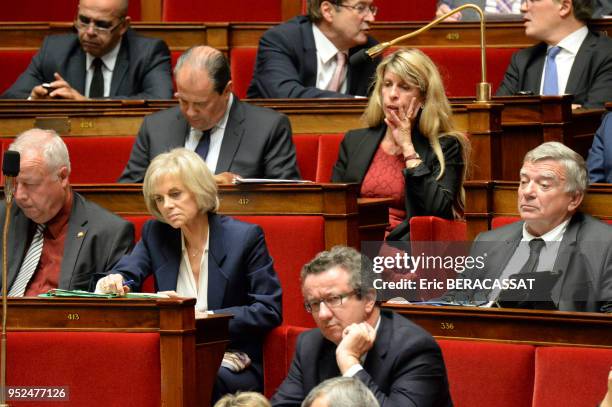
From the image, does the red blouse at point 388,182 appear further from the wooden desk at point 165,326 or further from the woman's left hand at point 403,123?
the wooden desk at point 165,326

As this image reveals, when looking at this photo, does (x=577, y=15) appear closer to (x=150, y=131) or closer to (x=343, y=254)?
(x=150, y=131)

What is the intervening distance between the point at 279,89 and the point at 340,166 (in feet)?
1.73

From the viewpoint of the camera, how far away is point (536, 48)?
3430 millimetres

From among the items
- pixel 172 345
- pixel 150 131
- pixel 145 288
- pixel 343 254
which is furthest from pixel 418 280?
pixel 150 131

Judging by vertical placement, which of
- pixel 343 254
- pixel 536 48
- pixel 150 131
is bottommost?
pixel 343 254

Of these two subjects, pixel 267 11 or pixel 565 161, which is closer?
pixel 565 161

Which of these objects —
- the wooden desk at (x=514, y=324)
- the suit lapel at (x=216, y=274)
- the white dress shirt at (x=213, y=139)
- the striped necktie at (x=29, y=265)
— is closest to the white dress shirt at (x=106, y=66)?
the white dress shirt at (x=213, y=139)

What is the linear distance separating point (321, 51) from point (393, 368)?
1653mm

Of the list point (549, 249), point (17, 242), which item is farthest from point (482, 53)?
point (17, 242)

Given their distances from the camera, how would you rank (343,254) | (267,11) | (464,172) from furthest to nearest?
(267,11), (464,172), (343,254)

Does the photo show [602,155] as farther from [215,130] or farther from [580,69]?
[215,130]

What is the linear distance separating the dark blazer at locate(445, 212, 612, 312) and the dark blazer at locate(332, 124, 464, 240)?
1.09 feet

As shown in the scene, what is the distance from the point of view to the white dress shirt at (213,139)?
302 cm

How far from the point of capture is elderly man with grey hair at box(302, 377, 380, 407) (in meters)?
1.59
